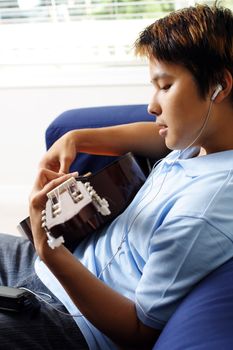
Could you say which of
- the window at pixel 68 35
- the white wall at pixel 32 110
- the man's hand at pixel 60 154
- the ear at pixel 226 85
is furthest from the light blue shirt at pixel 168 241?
the window at pixel 68 35

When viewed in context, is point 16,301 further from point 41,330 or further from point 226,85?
point 226,85

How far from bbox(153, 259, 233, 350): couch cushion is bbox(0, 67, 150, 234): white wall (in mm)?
1454

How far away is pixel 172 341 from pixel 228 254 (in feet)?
0.58

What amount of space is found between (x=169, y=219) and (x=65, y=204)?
0.61ft

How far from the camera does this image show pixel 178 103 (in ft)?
2.77

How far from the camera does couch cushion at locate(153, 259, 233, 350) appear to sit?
0.64 m

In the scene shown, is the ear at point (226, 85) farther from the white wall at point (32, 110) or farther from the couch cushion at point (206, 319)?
the white wall at point (32, 110)

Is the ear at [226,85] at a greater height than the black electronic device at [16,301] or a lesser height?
greater

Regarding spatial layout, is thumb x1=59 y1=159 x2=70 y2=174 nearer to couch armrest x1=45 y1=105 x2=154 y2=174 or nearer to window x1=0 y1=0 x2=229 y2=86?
couch armrest x1=45 y1=105 x2=154 y2=174

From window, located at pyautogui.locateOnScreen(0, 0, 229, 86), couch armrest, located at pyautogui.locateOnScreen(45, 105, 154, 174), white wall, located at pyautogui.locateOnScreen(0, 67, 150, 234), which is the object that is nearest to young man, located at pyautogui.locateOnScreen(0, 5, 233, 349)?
couch armrest, located at pyautogui.locateOnScreen(45, 105, 154, 174)

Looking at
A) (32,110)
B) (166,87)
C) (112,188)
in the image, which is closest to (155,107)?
(166,87)

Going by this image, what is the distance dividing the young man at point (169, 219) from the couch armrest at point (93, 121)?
34 cm

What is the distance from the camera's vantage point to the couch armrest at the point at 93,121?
132 cm

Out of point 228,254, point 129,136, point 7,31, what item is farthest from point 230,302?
point 7,31
